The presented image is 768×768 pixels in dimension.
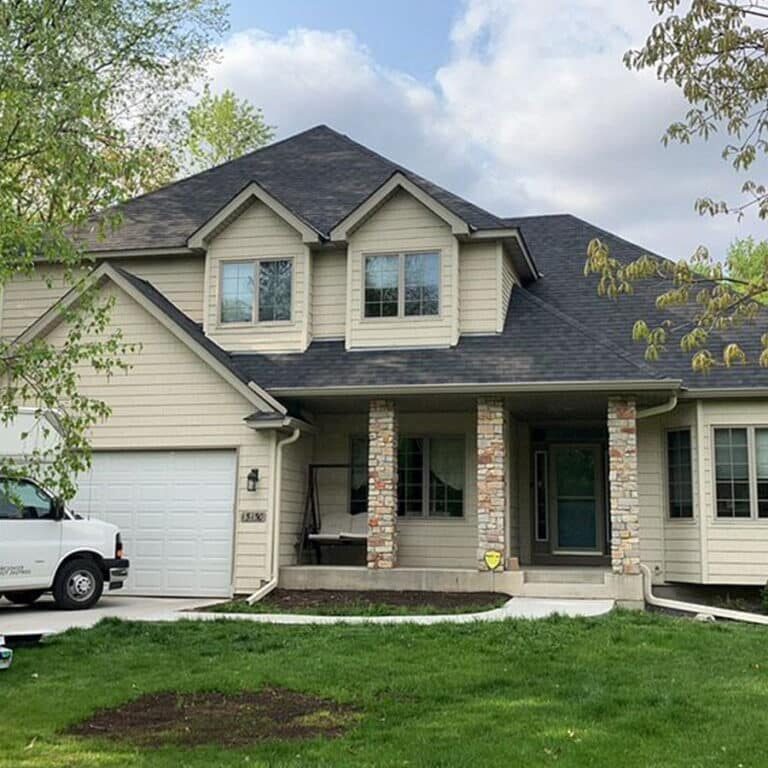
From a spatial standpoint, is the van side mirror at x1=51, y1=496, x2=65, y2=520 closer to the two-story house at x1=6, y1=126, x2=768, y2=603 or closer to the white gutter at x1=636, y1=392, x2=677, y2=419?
the two-story house at x1=6, y1=126, x2=768, y2=603

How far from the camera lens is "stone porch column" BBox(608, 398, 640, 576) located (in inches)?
509

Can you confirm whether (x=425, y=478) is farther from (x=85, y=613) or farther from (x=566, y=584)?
(x=85, y=613)

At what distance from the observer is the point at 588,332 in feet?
46.9

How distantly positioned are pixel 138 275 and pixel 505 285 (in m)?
6.40

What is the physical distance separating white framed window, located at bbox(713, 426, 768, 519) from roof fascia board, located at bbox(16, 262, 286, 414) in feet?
21.6

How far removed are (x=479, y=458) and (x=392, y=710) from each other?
7480mm

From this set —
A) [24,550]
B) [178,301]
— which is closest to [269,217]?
[178,301]

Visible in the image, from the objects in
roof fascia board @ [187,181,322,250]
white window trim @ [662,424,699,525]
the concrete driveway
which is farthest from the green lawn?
roof fascia board @ [187,181,322,250]

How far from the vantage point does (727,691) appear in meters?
6.79

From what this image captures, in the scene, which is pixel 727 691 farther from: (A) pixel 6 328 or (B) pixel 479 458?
(A) pixel 6 328

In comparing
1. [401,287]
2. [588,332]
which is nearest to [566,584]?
[588,332]

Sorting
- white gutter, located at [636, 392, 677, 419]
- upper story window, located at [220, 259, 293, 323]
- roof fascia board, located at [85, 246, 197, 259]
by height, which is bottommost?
white gutter, located at [636, 392, 677, 419]

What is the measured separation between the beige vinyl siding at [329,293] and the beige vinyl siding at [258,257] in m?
0.28

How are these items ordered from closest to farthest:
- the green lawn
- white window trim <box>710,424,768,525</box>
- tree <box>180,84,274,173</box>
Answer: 1. the green lawn
2. white window trim <box>710,424,768,525</box>
3. tree <box>180,84,274,173</box>
